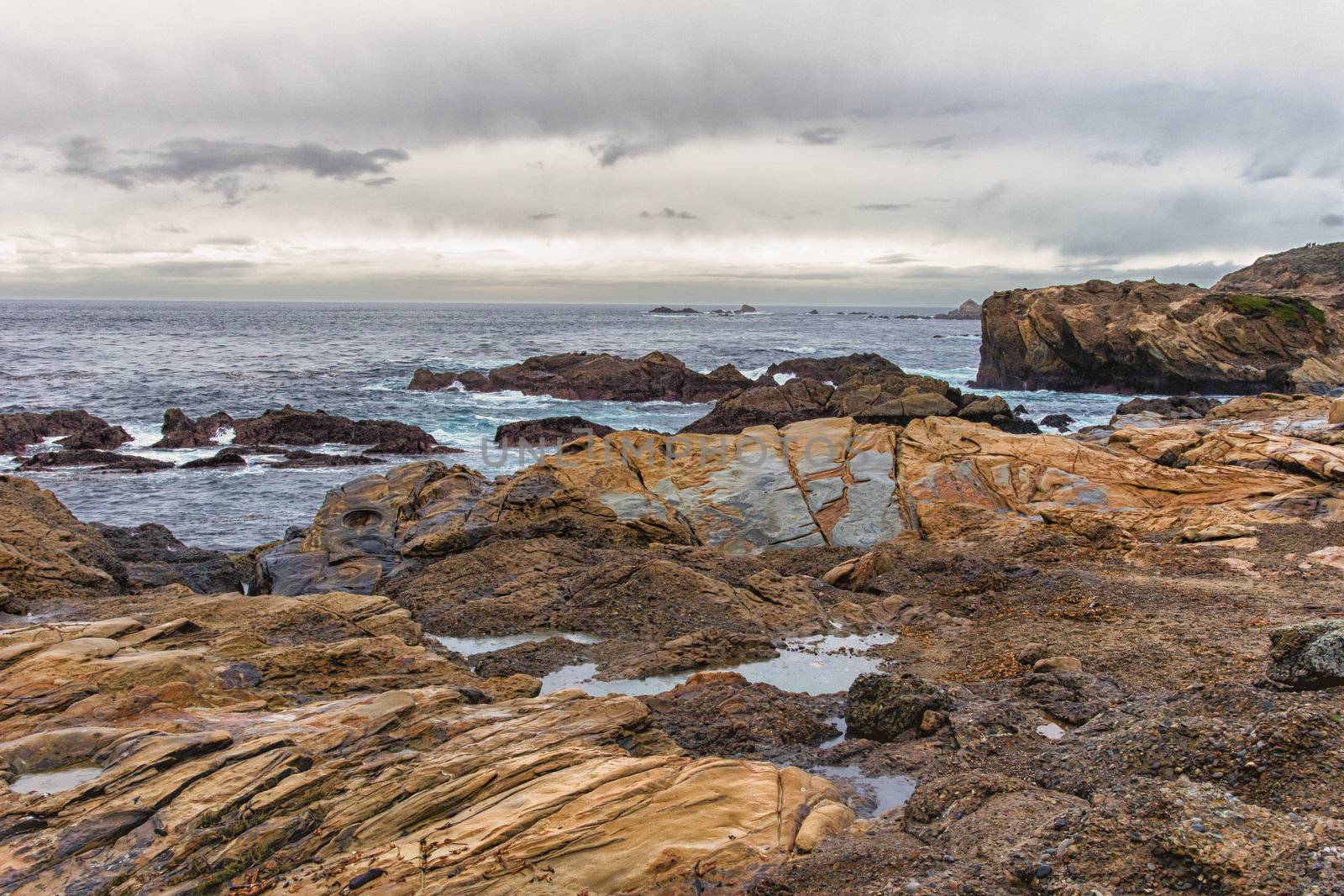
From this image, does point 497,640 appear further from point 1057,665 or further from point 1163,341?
point 1163,341

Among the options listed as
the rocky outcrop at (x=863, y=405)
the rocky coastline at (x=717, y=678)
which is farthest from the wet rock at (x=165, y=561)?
the rocky outcrop at (x=863, y=405)

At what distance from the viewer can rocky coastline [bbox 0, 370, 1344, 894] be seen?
4707 mm

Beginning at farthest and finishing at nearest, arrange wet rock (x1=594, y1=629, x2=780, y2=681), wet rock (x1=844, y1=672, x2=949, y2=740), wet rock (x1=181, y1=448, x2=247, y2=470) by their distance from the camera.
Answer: wet rock (x1=181, y1=448, x2=247, y2=470), wet rock (x1=594, y1=629, x2=780, y2=681), wet rock (x1=844, y1=672, x2=949, y2=740)

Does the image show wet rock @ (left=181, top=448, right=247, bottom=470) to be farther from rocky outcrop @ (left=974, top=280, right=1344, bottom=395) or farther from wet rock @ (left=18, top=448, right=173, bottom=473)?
rocky outcrop @ (left=974, top=280, right=1344, bottom=395)

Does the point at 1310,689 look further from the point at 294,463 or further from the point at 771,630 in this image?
the point at 294,463

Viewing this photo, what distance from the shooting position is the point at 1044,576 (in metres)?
11.4

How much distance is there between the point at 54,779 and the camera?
17.5ft

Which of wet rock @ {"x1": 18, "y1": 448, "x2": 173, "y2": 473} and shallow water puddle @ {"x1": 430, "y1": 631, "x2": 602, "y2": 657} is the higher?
shallow water puddle @ {"x1": 430, "y1": 631, "x2": 602, "y2": 657}

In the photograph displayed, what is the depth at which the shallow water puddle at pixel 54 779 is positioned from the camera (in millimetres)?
5207

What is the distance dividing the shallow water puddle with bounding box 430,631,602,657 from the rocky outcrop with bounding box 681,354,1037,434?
2044 centimetres

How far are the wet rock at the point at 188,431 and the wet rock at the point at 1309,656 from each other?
33.7 meters

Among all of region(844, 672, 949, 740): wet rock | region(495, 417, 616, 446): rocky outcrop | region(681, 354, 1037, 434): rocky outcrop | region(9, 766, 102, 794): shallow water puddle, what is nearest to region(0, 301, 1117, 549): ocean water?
region(495, 417, 616, 446): rocky outcrop

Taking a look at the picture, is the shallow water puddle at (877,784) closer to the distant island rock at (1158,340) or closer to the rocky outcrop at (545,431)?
the rocky outcrop at (545,431)

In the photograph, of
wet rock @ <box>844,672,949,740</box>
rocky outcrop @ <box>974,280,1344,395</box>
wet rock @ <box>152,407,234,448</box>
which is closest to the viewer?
wet rock @ <box>844,672,949,740</box>
